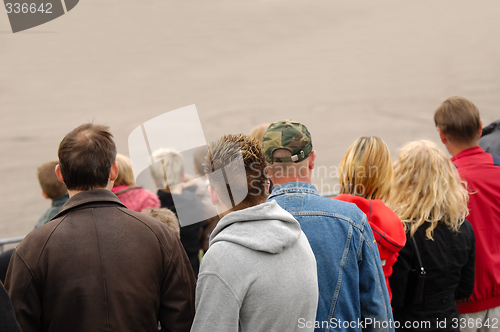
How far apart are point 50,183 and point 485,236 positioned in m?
2.84

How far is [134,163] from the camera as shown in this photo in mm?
3369

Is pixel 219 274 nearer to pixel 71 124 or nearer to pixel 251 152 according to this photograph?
pixel 251 152

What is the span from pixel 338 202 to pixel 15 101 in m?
7.07

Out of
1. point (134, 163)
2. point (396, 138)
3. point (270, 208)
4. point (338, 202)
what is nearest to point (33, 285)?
point (270, 208)

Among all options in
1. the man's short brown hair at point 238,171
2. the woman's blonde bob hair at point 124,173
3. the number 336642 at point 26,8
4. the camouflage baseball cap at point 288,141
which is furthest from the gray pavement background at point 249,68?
the man's short brown hair at point 238,171

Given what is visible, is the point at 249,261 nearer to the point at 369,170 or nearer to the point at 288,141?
the point at 288,141

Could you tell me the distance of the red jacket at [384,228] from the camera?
1956 mm

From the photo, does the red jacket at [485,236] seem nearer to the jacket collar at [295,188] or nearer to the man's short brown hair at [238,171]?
the jacket collar at [295,188]

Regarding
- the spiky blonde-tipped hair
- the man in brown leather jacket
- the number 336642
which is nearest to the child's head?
the man in brown leather jacket

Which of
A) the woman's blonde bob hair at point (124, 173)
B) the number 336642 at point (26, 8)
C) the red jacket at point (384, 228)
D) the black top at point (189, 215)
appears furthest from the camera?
the number 336642 at point (26, 8)

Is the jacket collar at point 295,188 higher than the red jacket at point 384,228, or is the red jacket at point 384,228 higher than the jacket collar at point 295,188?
the jacket collar at point 295,188

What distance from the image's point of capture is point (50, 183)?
282cm

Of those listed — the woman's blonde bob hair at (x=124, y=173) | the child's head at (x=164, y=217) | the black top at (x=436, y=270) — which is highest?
the woman's blonde bob hair at (x=124, y=173)

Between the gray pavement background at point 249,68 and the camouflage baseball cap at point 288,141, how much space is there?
18.0ft
